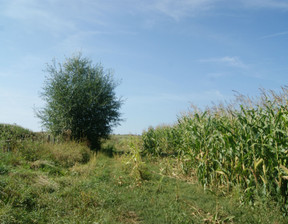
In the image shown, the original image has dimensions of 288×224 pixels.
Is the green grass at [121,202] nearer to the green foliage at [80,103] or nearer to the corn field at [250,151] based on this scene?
the corn field at [250,151]

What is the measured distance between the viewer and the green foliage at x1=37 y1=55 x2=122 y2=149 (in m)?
18.0

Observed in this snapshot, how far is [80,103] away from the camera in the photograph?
18.0 metres

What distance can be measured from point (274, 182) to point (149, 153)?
9718 millimetres

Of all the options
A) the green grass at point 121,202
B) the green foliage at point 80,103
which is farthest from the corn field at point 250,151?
the green foliage at point 80,103

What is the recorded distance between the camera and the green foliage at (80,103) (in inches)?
709

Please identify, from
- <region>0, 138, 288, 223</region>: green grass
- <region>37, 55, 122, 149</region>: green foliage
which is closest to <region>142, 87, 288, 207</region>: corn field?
<region>0, 138, 288, 223</region>: green grass

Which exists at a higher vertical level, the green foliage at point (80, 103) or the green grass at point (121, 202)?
the green foliage at point (80, 103)

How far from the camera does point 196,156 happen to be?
8180mm

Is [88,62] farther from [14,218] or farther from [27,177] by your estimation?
[14,218]

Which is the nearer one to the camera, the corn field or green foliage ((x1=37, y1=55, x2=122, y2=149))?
the corn field

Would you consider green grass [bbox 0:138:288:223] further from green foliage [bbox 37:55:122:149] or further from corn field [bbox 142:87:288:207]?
green foliage [bbox 37:55:122:149]

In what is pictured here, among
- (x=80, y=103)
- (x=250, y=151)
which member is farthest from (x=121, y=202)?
(x=80, y=103)

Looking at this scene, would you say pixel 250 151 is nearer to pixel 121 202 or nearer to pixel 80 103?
pixel 121 202

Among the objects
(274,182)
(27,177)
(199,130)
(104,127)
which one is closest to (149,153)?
(104,127)
